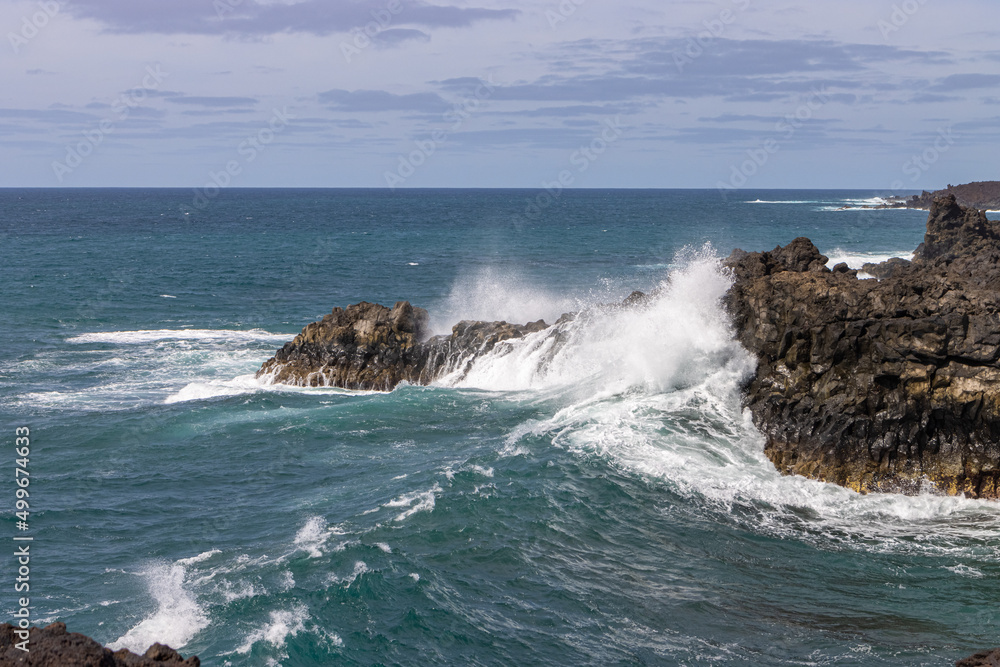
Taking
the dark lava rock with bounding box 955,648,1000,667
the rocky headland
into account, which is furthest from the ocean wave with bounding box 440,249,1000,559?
the dark lava rock with bounding box 955,648,1000,667

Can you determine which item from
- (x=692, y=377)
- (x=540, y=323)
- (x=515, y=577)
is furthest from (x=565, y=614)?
(x=540, y=323)

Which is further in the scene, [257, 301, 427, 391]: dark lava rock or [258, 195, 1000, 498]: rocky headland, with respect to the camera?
[257, 301, 427, 391]: dark lava rock

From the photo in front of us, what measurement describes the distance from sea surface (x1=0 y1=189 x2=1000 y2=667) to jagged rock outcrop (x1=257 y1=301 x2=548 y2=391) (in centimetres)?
89

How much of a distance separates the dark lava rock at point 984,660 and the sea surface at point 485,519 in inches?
85.0

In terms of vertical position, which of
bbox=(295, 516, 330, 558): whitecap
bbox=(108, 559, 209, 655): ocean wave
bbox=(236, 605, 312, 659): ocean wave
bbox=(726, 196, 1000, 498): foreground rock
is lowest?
bbox=(108, 559, 209, 655): ocean wave

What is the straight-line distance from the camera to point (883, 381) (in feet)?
56.0

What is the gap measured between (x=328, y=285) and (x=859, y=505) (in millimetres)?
39055

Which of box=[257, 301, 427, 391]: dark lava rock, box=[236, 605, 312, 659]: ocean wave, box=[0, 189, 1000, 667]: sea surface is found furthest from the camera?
box=[257, 301, 427, 391]: dark lava rock

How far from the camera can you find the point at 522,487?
16984mm

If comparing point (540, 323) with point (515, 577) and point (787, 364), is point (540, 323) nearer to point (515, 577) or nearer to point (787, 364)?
point (787, 364)

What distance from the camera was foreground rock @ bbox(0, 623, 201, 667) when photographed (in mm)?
7480

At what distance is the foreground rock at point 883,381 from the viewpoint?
1625 centimetres

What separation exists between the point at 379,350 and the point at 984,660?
1963 cm

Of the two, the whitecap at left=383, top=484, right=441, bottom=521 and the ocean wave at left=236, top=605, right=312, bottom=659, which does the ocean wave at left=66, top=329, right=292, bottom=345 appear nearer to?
the whitecap at left=383, top=484, right=441, bottom=521
